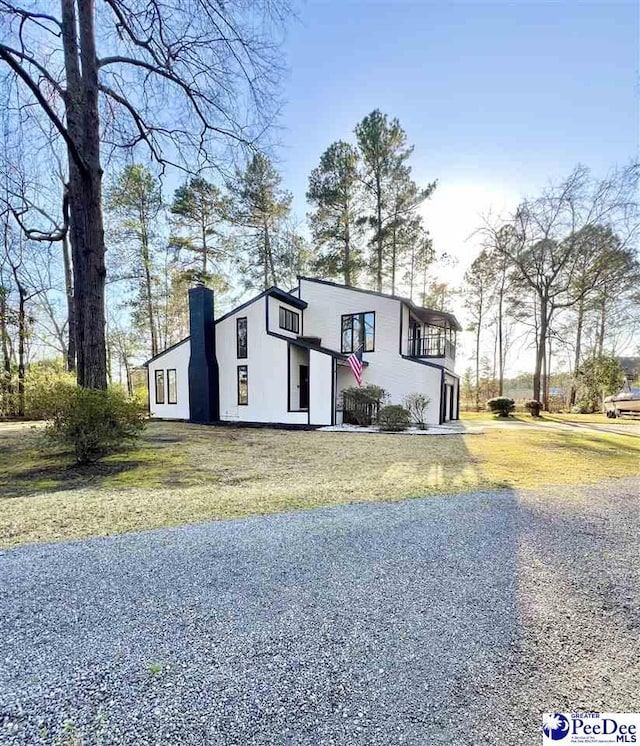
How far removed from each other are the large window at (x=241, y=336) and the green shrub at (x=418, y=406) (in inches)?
285

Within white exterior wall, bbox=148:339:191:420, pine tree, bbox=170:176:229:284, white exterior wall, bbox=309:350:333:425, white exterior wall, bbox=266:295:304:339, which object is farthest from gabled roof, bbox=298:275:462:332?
pine tree, bbox=170:176:229:284

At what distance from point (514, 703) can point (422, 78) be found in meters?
10.1

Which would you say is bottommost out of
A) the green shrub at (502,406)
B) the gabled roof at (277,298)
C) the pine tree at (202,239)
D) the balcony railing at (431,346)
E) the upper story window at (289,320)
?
the green shrub at (502,406)

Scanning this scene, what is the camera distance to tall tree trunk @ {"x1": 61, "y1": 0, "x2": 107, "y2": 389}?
21.6 ft

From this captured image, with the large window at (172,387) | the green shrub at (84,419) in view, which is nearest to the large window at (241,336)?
the large window at (172,387)

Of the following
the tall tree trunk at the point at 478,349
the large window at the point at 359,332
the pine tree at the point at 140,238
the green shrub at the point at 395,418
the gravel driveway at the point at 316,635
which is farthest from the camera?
the tall tree trunk at the point at 478,349

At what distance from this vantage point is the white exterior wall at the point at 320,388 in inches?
544

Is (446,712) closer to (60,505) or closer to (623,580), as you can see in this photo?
(623,580)

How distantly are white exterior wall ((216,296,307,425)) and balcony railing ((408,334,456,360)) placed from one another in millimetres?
6647

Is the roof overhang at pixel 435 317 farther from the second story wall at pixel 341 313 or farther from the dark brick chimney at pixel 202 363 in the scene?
the dark brick chimney at pixel 202 363

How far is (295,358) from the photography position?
14984 millimetres

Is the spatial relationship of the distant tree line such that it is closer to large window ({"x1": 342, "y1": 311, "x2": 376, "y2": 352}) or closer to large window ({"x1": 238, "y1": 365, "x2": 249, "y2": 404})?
large window ({"x1": 342, "y1": 311, "x2": 376, "y2": 352})

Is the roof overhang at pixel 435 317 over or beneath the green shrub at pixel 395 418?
over

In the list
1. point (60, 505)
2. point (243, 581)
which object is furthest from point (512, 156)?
point (60, 505)
